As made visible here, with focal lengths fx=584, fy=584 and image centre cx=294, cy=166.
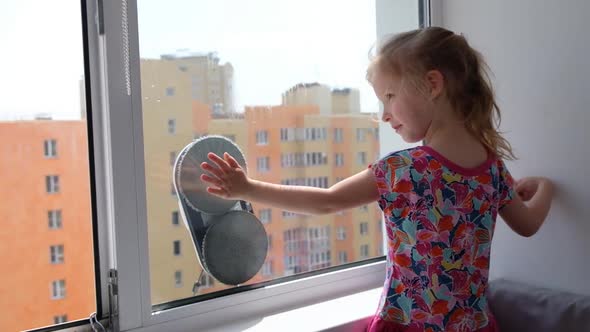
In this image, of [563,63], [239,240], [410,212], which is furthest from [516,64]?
[239,240]

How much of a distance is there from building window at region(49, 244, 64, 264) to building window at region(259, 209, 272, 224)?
477 millimetres

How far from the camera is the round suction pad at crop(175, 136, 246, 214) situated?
1228 mm

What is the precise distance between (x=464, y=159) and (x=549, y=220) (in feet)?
1.26

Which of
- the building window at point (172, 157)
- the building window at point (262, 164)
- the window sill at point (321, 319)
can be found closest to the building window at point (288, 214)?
the building window at point (262, 164)

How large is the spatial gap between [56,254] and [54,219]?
0.23ft

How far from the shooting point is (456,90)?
122cm

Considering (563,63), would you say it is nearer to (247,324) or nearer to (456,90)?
(456,90)

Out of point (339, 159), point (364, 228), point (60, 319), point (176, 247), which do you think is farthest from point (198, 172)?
point (364, 228)

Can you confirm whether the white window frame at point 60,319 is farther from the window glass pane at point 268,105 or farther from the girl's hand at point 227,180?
the girl's hand at point 227,180

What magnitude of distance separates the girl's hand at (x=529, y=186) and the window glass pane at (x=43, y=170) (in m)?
1.01

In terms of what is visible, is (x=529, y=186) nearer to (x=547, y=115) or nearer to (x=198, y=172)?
(x=547, y=115)

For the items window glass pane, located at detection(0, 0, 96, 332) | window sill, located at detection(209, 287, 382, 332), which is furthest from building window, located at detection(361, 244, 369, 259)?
window glass pane, located at detection(0, 0, 96, 332)

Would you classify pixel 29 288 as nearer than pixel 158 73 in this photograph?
Yes

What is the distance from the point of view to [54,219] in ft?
3.76
